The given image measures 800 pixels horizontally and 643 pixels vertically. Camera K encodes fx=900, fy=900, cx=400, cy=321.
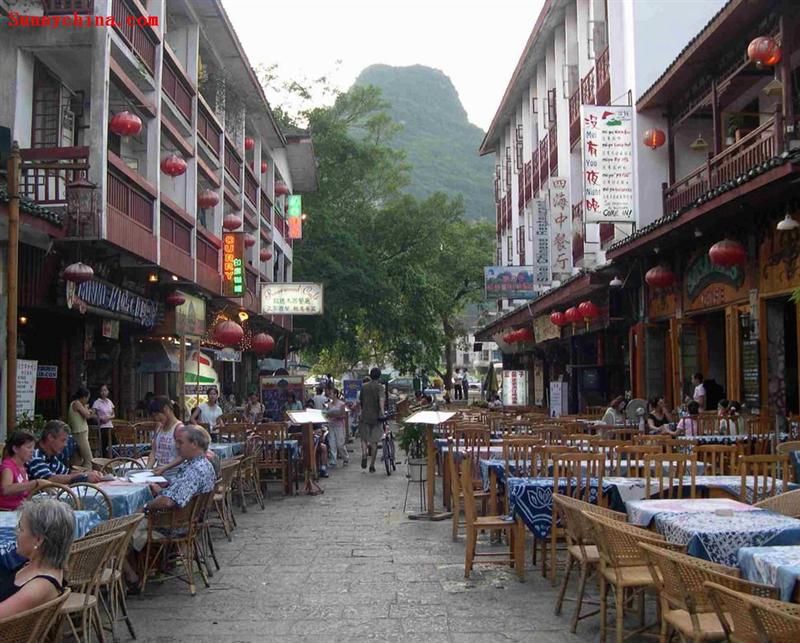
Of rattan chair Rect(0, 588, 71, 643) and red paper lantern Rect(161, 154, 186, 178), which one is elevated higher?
red paper lantern Rect(161, 154, 186, 178)

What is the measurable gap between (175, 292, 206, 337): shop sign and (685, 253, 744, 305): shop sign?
415 inches

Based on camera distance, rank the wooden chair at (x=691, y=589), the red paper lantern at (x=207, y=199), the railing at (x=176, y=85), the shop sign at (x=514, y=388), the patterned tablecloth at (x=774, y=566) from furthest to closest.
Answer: the shop sign at (x=514, y=388) < the red paper lantern at (x=207, y=199) < the railing at (x=176, y=85) < the patterned tablecloth at (x=774, y=566) < the wooden chair at (x=691, y=589)

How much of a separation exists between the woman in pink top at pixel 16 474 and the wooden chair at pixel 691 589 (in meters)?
4.35

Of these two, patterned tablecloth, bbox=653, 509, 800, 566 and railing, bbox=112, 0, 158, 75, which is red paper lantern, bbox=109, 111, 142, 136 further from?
patterned tablecloth, bbox=653, 509, 800, 566

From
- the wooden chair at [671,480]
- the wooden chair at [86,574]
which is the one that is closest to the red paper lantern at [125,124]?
the wooden chair at [86,574]

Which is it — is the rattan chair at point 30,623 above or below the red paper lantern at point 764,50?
below

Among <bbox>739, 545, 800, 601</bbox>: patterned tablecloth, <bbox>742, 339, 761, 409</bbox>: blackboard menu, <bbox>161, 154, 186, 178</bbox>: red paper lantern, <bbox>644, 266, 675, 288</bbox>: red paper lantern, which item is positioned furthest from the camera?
<bbox>161, 154, 186, 178</bbox>: red paper lantern

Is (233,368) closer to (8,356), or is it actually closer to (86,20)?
(86,20)

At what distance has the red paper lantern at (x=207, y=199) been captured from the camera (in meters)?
22.5

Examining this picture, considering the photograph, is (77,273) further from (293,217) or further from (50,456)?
(293,217)

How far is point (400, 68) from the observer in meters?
148

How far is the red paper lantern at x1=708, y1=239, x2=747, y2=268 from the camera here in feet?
42.3

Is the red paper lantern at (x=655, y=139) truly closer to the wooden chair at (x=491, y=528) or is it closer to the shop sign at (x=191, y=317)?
the shop sign at (x=191, y=317)

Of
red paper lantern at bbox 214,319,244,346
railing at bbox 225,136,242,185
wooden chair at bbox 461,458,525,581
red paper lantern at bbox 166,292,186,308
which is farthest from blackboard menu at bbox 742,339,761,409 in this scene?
railing at bbox 225,136,242,185
